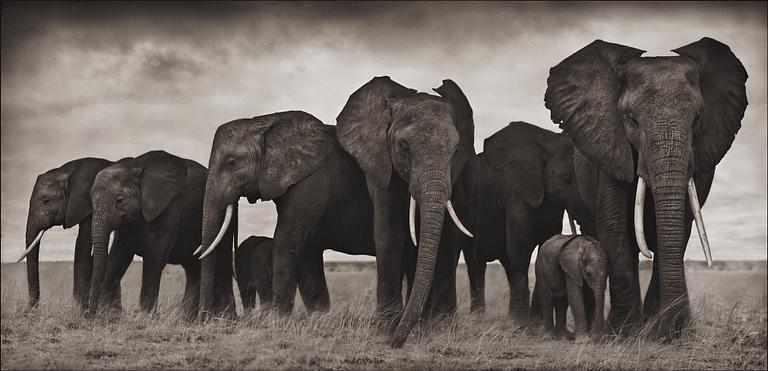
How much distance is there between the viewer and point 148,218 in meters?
15.9

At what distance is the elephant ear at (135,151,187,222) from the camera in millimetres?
16031

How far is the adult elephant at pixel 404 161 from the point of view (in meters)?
11.6

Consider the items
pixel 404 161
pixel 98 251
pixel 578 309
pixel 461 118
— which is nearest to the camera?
pixel 404 161

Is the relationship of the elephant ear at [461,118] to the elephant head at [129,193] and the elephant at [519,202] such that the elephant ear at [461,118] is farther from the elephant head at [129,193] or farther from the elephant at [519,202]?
the elephant head at [129,193]

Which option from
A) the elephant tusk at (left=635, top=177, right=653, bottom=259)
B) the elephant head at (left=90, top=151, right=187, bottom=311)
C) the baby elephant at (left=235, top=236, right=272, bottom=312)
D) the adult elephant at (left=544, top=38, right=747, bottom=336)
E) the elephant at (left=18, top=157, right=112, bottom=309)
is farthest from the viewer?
the elephant at (left=18, top=157, right=112, bottom=309)

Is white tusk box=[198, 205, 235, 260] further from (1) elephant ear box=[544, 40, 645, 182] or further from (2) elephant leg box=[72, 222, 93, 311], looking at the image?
(1) elephant ear box=[544, 40, 645, 182]

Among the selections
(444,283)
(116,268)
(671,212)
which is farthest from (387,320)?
(116,268)

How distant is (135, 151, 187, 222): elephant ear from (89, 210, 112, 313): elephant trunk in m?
0.69

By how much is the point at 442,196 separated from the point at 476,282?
586cm

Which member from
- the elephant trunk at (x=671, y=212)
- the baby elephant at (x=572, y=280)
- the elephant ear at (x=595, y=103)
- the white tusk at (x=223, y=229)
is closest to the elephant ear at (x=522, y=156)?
the baby elephant at (x=572, y=280)

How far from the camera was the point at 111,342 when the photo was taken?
1202 cm

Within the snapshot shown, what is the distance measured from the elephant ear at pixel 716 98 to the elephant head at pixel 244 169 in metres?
5.50

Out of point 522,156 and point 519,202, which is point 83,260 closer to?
point 519,202

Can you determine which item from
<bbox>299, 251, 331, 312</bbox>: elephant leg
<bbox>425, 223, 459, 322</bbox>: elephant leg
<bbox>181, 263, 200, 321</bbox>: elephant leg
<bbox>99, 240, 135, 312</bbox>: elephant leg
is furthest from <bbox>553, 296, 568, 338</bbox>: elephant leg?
<bbox>99, 240, 135, 312</bbox>: elephant leg
